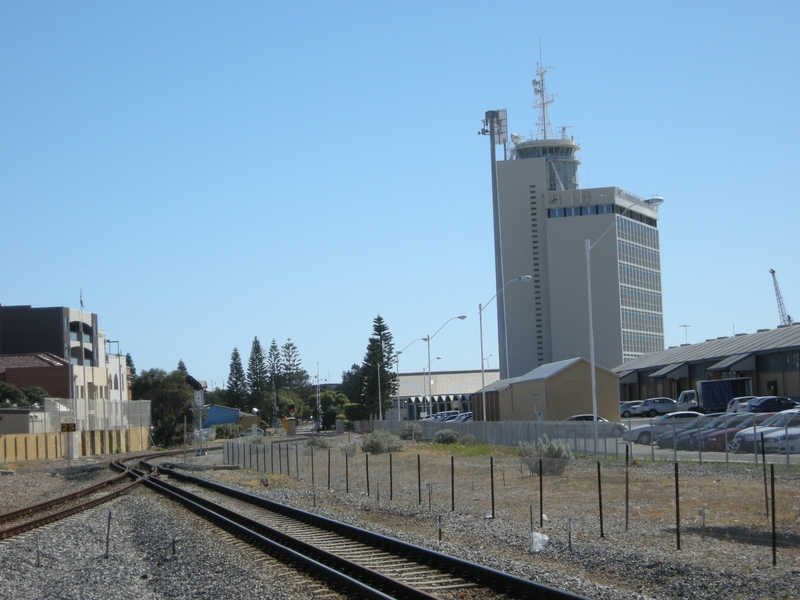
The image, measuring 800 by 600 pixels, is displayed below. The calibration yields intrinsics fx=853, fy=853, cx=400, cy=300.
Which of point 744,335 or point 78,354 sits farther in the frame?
point 78,354

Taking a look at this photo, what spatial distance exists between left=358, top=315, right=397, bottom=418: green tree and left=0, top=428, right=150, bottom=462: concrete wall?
134 ft

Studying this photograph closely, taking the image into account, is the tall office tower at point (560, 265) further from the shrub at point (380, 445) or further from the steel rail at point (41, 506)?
the steel rail at point (41, 506)

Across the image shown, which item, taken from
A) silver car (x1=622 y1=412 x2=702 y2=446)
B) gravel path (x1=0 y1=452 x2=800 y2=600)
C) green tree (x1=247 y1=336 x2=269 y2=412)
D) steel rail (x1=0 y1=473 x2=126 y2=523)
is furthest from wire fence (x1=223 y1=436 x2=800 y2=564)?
green tree (x1=247 y1=336 x2=269 y2=412)

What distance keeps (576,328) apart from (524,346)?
792 cm

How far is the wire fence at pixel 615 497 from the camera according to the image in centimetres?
1496

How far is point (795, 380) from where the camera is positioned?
58.8 meters

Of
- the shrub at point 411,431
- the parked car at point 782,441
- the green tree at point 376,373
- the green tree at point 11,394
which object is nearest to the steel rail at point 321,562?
the parked car at point 782,441

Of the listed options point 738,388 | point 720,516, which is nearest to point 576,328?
point 738,388

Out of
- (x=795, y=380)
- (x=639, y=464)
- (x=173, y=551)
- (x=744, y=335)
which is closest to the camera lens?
(x=173, y=551)

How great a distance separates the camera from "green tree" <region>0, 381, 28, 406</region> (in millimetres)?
75938

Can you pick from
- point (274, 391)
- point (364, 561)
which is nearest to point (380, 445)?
point (364, 561)

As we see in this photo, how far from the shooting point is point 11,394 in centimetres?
7669

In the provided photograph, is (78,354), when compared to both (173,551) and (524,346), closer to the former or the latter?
(524,346)

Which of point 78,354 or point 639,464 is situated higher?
point 78,354
